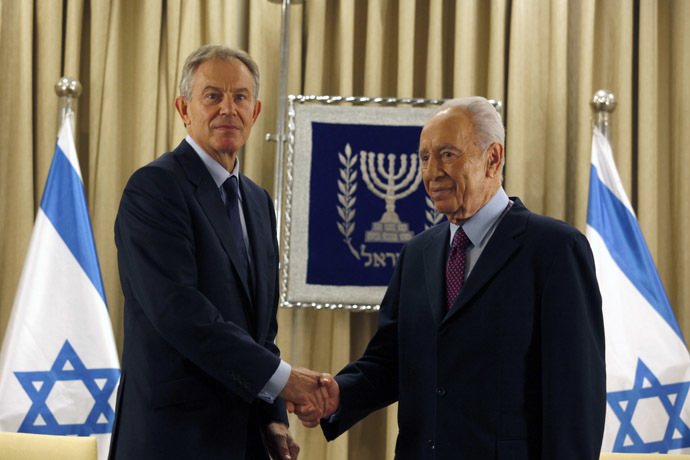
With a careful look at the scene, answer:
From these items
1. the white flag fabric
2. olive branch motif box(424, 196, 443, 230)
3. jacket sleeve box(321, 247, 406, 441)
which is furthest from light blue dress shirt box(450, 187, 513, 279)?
the white flag fabric

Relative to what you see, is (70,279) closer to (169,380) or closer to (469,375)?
(169,380)

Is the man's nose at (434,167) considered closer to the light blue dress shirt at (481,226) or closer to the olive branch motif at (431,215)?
the light blue dress shirt at (481,226)

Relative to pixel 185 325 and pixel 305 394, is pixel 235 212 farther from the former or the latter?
pixel 305 394

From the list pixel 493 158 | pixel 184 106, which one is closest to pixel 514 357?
pixel 493 158

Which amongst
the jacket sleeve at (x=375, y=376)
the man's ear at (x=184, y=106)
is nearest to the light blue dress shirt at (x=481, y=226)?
the jacket sleeve at (x=375, y=376)

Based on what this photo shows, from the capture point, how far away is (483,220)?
217 centimetres

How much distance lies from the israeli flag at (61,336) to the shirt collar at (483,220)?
1.79 metres

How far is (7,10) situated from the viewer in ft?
11.7

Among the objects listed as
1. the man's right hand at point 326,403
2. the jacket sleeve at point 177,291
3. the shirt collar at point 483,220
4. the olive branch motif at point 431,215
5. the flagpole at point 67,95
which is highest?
the flagpole at point 67,95

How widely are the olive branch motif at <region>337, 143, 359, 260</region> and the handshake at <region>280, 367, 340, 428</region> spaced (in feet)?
3.78

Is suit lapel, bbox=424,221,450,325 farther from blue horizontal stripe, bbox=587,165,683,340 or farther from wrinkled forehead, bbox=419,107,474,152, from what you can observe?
blue horizontal stripe, bbox=587,165,683,340

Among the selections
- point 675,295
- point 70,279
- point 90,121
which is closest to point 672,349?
point 675,295

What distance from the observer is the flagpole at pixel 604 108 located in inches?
139

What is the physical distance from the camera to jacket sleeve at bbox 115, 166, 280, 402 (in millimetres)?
1995
